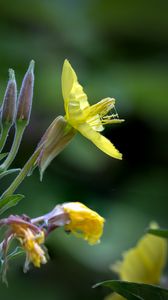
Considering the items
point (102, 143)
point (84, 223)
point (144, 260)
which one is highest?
point (102, 143)

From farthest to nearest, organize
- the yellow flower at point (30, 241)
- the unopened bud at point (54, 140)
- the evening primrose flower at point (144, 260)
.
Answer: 1. the evening primrose flower at point (144, 260)
2. the unopened bud at point (54, 140)
3. the yellow flower at point (30, 241)

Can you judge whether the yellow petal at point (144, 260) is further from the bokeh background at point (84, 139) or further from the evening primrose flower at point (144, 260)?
the bokeh background at point (84, 139)

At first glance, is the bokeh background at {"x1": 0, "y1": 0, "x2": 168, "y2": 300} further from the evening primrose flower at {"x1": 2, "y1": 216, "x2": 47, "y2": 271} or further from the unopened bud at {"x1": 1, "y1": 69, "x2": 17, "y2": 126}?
the evening primrose flower at {"x1": 2, "y1": 216, "x2": 47, "y2": 271}

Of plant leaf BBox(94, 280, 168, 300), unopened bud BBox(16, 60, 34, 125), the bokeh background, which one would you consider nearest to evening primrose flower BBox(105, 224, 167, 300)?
plant leaf BBox(94, 280, 168, 300)

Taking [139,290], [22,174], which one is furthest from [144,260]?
[22,174]

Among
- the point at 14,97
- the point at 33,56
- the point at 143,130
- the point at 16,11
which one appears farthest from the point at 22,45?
the point at 14,97

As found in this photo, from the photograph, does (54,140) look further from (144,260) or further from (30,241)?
(144,260)

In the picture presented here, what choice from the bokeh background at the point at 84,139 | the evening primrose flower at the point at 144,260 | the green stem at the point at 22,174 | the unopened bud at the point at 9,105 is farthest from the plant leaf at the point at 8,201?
the bokeh background at the point at 84,139
